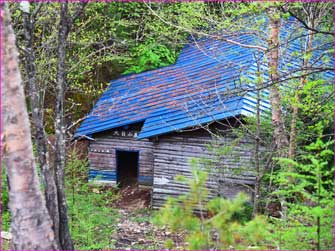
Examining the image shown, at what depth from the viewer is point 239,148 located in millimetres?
11445

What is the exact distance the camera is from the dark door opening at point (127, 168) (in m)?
14.9

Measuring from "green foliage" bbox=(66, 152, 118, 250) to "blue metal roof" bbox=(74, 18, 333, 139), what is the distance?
267 cm

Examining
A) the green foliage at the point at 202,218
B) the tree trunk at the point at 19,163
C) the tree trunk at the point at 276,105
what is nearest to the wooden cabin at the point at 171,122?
the tree trunk at the point at 276,105

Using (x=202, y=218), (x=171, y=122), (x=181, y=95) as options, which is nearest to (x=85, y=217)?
(x=171, y=122)

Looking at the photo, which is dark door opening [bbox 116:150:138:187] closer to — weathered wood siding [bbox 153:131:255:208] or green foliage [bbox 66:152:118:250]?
weathered wood siding [bbox 153:131:255:208]

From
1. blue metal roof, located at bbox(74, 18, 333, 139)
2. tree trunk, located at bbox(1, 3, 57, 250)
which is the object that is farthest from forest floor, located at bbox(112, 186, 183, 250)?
tree trunk, located at bbox(1, 3, 57, 250)

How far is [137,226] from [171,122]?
10.2ft

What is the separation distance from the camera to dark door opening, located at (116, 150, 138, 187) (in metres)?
14.9

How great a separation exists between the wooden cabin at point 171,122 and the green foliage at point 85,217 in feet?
3.53

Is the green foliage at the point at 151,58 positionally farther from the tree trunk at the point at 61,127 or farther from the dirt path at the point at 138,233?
the tree trunk at the point at 61,127

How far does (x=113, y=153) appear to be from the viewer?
1408cm

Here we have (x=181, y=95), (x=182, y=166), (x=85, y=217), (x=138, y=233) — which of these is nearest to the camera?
(x=85, y=217)

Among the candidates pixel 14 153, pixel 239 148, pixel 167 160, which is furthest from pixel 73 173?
pixel 14 153

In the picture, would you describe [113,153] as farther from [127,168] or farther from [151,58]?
[151,58]
